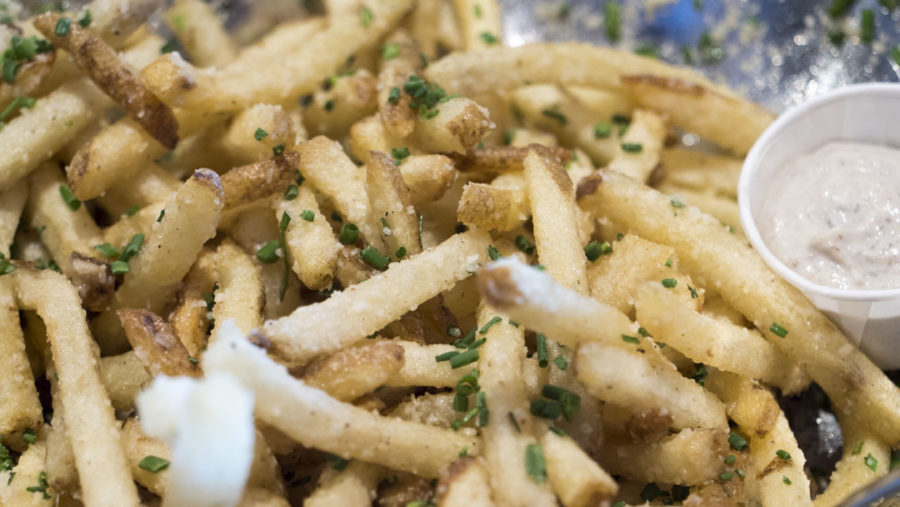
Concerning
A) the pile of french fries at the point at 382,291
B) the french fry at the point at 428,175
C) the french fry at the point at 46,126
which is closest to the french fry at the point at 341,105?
the pile of french fries at the point at 382,291

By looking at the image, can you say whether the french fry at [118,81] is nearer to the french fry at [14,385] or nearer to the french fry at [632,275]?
the french fry at [14,385]

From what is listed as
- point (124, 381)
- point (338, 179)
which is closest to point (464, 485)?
point (338, 179)

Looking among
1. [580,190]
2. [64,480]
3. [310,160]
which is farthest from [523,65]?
[64,480]

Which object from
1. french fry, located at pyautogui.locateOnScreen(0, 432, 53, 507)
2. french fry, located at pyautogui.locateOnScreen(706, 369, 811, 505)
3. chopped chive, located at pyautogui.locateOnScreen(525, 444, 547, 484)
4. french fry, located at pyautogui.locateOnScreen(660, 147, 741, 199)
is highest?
french fry, located at pyautogui.locateOnScreen(0, 432, 53, 507)

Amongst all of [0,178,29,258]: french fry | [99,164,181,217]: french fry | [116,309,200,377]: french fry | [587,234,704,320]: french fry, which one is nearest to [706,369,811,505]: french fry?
[587,234,704,320]: french fry

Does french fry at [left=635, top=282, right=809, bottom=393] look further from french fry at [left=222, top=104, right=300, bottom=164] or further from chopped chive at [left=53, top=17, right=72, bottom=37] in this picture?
chopped chive at [left=53, top=17, right=72, bottom=37]

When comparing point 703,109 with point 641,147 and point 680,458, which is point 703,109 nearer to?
point 641,147
